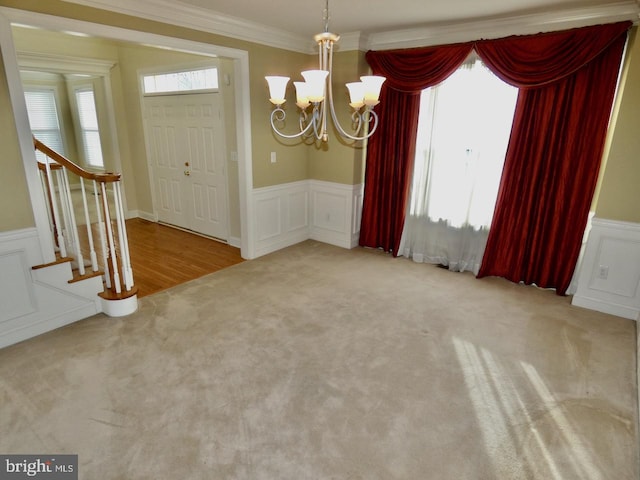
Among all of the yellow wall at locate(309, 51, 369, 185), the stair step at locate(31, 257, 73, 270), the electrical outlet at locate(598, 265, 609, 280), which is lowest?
the electrical outlet at locate(598, 265, 609, 280)

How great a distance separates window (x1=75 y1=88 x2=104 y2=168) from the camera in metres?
6.84

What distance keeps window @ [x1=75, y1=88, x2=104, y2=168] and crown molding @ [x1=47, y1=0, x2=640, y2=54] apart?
429cm

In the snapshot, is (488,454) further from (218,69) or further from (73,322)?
(218,69)

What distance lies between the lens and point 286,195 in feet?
16.2

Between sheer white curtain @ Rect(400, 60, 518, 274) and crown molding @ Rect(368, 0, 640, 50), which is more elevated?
crown molding @ Rect(368, 0, 640, 50)

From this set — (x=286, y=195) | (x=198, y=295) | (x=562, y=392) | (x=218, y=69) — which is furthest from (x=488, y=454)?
(x=218, y=69)

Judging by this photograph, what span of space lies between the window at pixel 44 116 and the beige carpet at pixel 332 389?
20.2 feet

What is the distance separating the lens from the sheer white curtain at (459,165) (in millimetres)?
3818

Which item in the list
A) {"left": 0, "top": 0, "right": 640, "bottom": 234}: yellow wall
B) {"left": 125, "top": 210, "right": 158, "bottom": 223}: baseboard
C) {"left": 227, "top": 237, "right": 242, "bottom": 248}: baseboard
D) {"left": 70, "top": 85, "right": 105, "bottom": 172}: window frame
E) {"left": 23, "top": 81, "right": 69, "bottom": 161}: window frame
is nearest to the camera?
{"left": 0, "top": 0, "right": 640, "bottom": 234}: yellow wall

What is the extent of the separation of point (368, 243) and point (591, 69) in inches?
115

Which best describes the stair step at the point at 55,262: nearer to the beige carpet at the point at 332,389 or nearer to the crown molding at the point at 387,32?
the beige carpet at the point at 332,389

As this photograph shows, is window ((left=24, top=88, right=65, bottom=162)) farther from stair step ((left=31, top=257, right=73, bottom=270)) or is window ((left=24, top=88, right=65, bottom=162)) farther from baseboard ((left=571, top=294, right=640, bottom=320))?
baseboard ((left=571, top=294, right=640, bottom=320))

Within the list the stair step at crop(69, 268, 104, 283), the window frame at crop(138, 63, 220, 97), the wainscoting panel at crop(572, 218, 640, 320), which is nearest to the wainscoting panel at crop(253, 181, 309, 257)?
the window frame at crop(138, 63, 220, 97)

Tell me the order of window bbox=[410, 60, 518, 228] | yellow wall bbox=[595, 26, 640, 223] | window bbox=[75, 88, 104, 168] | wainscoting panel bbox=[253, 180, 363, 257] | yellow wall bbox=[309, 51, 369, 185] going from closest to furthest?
yellow wall bbox=[595, 26, 640, 223]
window bbox=[410, 60, 518, 228]
yellow wall bbox=[309, 51, 369, 185]
wainscoting panel bbox=[253, 180, 363, 257]
window bbox=[75, 88, 104, 168]
